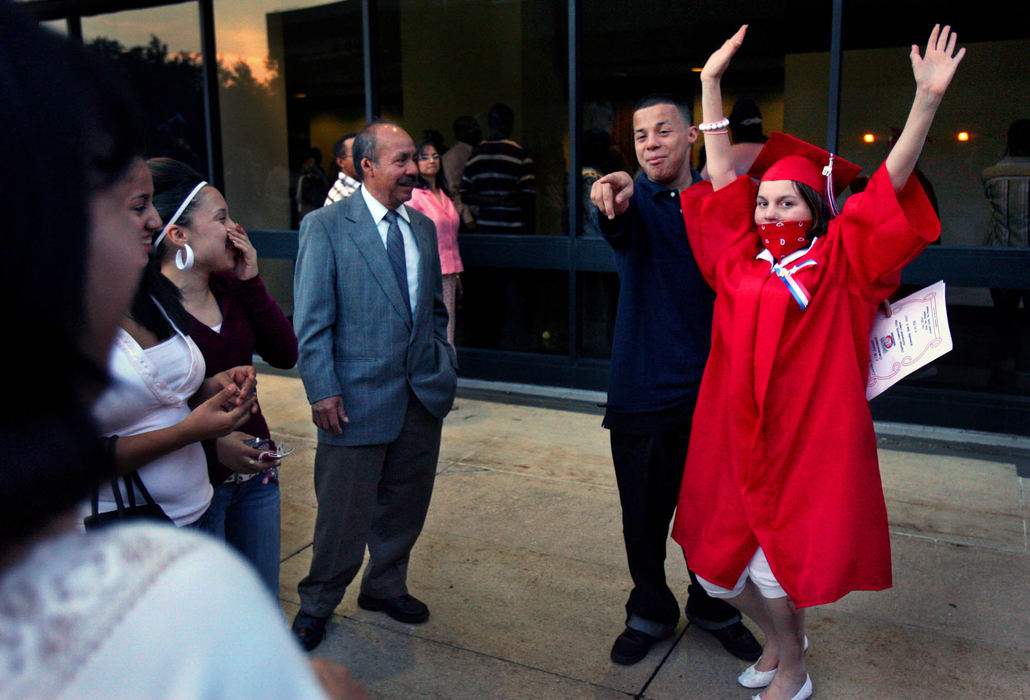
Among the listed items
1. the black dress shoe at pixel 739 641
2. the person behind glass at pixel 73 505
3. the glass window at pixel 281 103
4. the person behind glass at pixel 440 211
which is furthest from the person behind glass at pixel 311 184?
the person behind glass at pixel 73 505

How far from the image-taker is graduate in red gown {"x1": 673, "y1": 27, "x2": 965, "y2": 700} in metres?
2.55

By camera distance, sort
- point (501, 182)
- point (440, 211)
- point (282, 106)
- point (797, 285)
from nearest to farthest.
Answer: point (797, 285) → point (440, 211) → point (501, 182) → point (282, 106)

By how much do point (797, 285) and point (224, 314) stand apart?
1781 millimetres

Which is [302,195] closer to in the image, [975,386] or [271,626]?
[975,386]

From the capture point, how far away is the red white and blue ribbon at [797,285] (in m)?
2.60

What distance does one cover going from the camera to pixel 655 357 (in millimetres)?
3109

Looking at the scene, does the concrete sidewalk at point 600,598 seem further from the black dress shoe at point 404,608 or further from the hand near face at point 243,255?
the hand near face at point 243,255

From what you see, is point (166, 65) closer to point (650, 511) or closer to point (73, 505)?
point (650, 511)

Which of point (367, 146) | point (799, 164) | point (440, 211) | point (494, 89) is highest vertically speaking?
point (494, 89)

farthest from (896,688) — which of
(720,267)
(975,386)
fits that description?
(975,386)

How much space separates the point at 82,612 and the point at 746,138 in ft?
15.7

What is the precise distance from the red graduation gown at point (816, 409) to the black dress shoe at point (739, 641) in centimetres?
51

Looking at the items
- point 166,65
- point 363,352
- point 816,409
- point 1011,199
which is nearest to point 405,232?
point 363,352

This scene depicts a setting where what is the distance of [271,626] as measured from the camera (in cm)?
63
